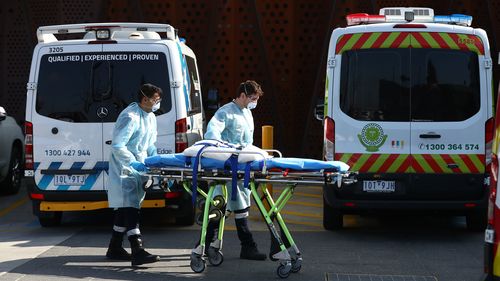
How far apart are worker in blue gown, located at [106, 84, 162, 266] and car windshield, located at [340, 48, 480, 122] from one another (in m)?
2.39

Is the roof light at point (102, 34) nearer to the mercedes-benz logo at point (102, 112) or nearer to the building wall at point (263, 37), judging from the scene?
the mercedes-benz logo at point (102, 112)

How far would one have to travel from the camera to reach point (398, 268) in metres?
8.23

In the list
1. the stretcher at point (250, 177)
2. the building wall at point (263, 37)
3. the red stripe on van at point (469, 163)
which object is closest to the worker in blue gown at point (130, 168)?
the stretcher at point (250, 177)

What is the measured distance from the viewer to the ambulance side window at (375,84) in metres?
9.70

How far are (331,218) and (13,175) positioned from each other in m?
6.02

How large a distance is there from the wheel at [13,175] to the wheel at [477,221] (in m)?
7.21

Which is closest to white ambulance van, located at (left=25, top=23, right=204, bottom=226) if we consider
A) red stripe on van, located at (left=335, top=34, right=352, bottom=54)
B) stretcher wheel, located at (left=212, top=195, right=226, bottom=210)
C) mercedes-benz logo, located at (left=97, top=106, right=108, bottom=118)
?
mercedes-benz logo, located at (left=97, top=106, right=108, bottom=118)

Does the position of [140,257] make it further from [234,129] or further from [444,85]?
[444,85]

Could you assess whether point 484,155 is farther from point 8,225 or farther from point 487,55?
point 8,225

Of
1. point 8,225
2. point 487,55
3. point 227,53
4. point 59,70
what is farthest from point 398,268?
point 227,53

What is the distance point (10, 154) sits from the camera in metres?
Result: 13.9

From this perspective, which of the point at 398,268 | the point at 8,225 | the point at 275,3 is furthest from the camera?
the point at 275,3

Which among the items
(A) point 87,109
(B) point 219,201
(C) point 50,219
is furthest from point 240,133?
(C) point 50,219

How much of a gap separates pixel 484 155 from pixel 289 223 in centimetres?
273
